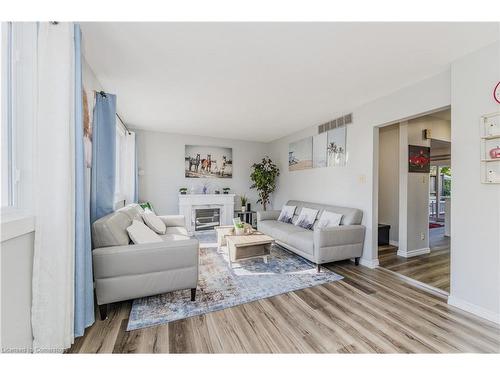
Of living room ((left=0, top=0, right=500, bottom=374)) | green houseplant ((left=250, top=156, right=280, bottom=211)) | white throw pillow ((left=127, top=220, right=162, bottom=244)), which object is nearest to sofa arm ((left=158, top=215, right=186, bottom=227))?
living room ((left=0, top=0, right=500, bottom=374))

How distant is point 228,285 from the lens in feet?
8.09

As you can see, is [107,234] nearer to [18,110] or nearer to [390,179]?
[18,110]

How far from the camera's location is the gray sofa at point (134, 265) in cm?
180

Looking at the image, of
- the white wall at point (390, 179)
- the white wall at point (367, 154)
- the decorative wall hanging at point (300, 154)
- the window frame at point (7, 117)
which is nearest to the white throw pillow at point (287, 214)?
the white wall at point (367, 154)

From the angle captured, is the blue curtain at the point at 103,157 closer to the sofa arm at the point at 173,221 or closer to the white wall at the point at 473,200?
the sofa arm at the point at 173,221

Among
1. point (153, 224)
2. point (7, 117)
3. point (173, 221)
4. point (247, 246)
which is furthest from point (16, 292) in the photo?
point (173, 221)

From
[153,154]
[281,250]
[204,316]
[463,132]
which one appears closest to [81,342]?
[204,316]

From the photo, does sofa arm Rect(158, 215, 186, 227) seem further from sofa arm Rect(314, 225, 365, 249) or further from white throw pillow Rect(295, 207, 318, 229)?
sofa arm Rect(314, 225, 365, 249)

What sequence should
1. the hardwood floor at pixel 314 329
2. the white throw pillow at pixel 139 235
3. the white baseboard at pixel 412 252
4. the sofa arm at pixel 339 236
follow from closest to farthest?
the hardwood floor at pixel 314 329 → the white throw pillow at pixel 139 235 → the sofa arm at pixel 339 236 → the white baseboard at pixel 412 252

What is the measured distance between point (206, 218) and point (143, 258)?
3446mm

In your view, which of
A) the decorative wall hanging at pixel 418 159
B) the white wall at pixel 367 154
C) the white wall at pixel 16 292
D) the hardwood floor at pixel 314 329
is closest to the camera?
the white wall at pixel 16 292

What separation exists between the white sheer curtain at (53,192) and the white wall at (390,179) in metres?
4.82

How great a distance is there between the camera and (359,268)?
121 inches

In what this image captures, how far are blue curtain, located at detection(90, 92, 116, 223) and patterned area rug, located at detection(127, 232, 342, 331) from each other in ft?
3.64
